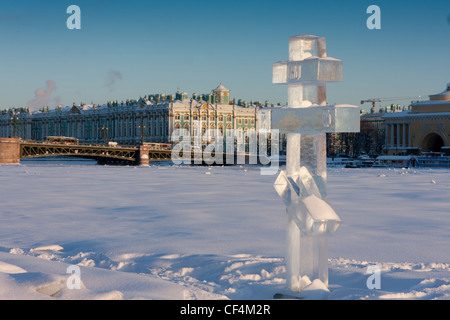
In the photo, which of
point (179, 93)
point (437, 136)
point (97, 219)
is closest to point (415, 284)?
point (97, 219)

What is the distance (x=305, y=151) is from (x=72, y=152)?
5659 cm

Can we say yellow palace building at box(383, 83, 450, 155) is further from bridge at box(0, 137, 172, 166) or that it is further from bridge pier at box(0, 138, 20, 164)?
bridge pier at box(0, 138, 20, 164)

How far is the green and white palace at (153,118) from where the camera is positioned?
298ft

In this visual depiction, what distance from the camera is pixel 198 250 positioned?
8.02 metres

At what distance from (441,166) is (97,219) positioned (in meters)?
49.8

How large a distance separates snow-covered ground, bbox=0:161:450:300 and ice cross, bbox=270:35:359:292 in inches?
11.6

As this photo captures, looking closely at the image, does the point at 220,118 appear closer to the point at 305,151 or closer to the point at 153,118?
the point at 153,118

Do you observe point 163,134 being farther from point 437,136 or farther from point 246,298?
point 246,298

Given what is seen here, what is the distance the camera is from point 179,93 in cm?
10094

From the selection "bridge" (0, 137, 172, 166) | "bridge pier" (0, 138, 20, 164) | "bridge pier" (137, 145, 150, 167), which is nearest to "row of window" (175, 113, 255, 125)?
"bridge" (0, 137, 172, 166)

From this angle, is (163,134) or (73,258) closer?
(73,258)

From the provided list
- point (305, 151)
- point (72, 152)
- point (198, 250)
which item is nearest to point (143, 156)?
point (72, 152)

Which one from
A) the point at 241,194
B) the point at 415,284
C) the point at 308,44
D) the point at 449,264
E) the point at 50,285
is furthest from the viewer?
the point at 241,194

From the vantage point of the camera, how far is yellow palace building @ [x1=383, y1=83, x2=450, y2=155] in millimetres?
77319
